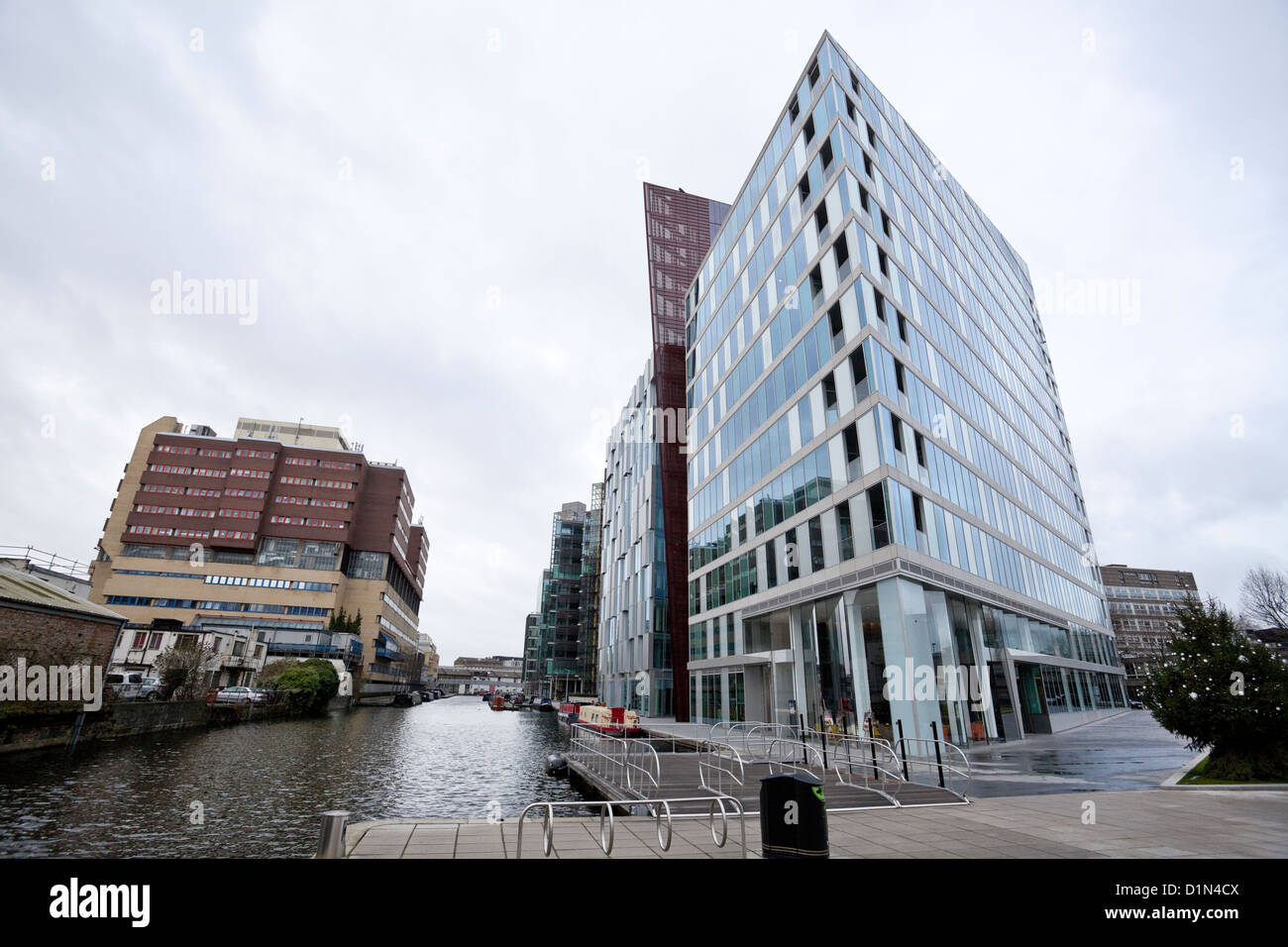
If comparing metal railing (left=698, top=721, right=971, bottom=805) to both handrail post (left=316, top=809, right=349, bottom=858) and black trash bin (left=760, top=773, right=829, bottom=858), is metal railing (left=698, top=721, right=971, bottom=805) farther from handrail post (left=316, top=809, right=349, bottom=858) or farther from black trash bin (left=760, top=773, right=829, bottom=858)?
handrail post (left=316, top=809, right=349, bottom=858)

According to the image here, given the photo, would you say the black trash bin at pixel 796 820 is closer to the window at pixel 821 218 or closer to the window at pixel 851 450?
the window at pixel 851 450

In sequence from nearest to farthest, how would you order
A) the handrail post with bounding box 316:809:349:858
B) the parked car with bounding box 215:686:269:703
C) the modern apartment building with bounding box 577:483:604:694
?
the handrail post with bounding box 316:809:349:858 → the parked car with bounding box 215:686:269:703 → the modern apartment building with bounding box 577:483:604:694

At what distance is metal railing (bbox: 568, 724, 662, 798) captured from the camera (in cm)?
1384

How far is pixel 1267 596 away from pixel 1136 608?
254ft

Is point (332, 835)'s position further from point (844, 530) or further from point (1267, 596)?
point (1267, 596)

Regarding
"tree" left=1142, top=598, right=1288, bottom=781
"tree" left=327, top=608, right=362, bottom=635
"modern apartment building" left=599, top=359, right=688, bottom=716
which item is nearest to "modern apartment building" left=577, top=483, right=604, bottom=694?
"modern apartment building" left=599, top=359, right=688, bottom=716

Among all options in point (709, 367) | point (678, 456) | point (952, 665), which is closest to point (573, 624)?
point (678, 456)

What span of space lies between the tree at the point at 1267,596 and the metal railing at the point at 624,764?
153 ft

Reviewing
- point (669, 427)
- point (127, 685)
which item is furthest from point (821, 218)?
point (127, 685)

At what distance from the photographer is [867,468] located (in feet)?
77.1

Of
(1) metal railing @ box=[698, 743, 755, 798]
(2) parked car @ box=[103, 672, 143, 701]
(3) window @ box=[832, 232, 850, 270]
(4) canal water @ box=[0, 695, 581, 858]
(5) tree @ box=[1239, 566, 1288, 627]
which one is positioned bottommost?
(4) canal water @ box=[0, 695, 581, 858]

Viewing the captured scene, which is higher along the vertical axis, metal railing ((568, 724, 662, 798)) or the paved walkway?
the paved walkway

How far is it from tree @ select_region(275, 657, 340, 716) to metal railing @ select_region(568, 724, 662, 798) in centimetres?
3838
